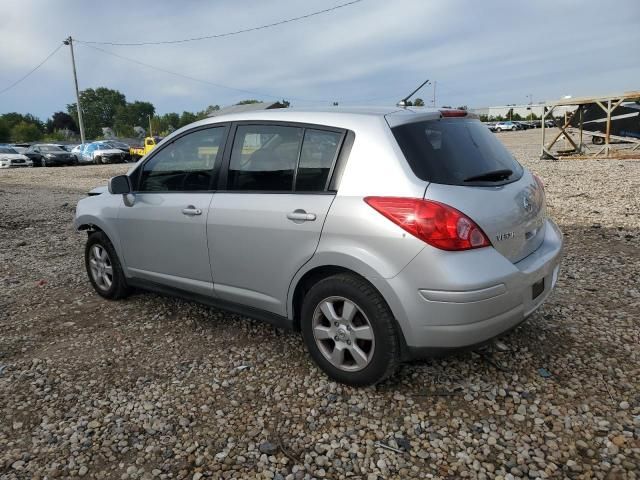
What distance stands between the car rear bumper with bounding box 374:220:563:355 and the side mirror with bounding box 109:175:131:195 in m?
2.49

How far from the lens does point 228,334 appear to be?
387 centimetres

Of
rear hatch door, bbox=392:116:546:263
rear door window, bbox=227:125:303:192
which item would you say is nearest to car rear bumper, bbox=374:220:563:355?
rear hatch door, bbox=392:116:546:263

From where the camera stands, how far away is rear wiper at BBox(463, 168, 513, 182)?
2.82 m

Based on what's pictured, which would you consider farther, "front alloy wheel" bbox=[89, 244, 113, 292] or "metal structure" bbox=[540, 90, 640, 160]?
"metal structure" bbox=[540, 90, 640, 160]

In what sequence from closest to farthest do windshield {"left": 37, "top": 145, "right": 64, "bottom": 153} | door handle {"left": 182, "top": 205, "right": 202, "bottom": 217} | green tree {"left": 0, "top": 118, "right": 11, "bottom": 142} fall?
door handle {"left": 182, "top": 205, "right": 202, "bottom": 217}, windshield {"left": 37, "top": 145, "right": 64, "bottom": 153}, green tree {"left": 0, "top": 118, "right": 11, "bottom": 142}

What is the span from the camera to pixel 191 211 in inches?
141

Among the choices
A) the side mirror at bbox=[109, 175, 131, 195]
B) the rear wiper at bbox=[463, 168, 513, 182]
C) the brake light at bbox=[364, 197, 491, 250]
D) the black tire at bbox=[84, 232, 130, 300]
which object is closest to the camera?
the brake light at bbox=[364, 197, 491, 250]

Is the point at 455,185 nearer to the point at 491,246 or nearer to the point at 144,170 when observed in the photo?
the point at 491,246

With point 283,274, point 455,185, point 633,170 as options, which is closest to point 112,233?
point 283,274

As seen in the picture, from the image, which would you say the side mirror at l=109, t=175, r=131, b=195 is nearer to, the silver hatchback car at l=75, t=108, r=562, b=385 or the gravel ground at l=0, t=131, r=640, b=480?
the silver hatchback car at l=75, t=108, r=562, b=385

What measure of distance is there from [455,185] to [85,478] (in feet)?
7.76

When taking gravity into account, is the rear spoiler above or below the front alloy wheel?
above

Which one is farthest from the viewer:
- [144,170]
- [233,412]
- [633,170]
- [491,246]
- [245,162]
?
Result: [633,170]

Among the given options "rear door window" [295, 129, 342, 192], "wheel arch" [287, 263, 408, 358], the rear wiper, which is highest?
"rear door window" [295, 129, 342, 192]
